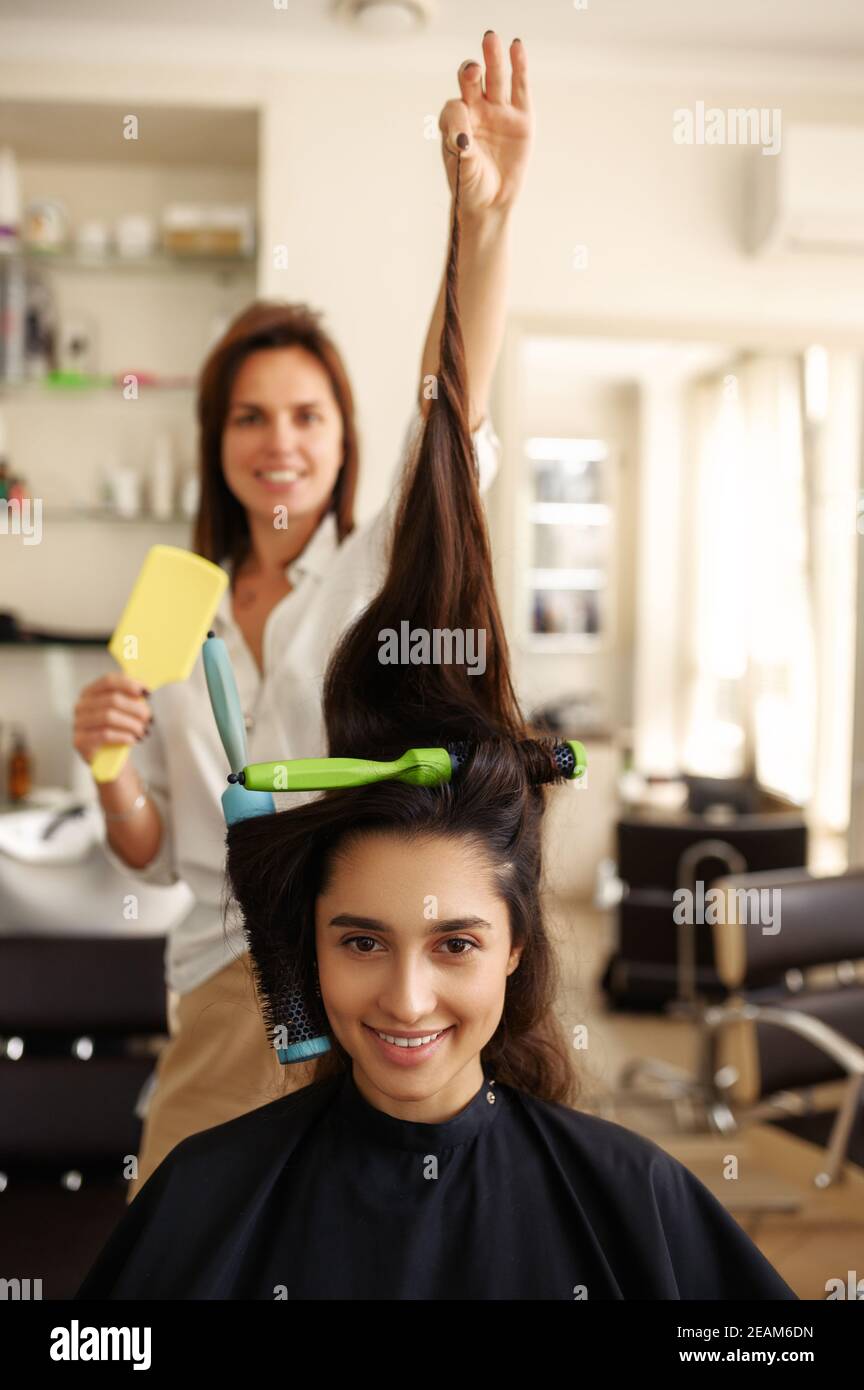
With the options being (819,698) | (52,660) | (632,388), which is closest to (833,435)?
(819,698)

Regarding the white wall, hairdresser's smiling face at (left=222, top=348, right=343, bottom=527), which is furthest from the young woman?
the white wall

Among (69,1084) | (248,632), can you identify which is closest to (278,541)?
(248,632)

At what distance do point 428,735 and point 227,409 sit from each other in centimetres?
42

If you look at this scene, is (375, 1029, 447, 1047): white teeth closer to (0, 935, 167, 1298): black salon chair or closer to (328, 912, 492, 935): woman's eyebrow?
(328, 912, 492, 935): woman's eyebrow

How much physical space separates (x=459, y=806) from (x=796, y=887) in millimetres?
1599

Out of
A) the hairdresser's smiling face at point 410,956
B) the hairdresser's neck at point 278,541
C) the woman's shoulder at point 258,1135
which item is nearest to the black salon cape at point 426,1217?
the woman's shoulder at point 258,1135

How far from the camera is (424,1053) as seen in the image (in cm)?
80

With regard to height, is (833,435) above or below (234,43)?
below

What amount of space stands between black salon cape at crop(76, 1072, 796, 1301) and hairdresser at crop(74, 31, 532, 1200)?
0.08 metres

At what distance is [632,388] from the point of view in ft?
19.5

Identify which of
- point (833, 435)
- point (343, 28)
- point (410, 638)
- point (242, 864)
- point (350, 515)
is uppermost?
point (343, 28)

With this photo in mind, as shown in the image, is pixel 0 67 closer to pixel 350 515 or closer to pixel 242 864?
pixel 350 515

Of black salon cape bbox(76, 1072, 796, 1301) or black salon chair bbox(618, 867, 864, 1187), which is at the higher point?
black salon cape bbox(76, 1072, 796, 1301)

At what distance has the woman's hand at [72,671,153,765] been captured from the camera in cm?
89
